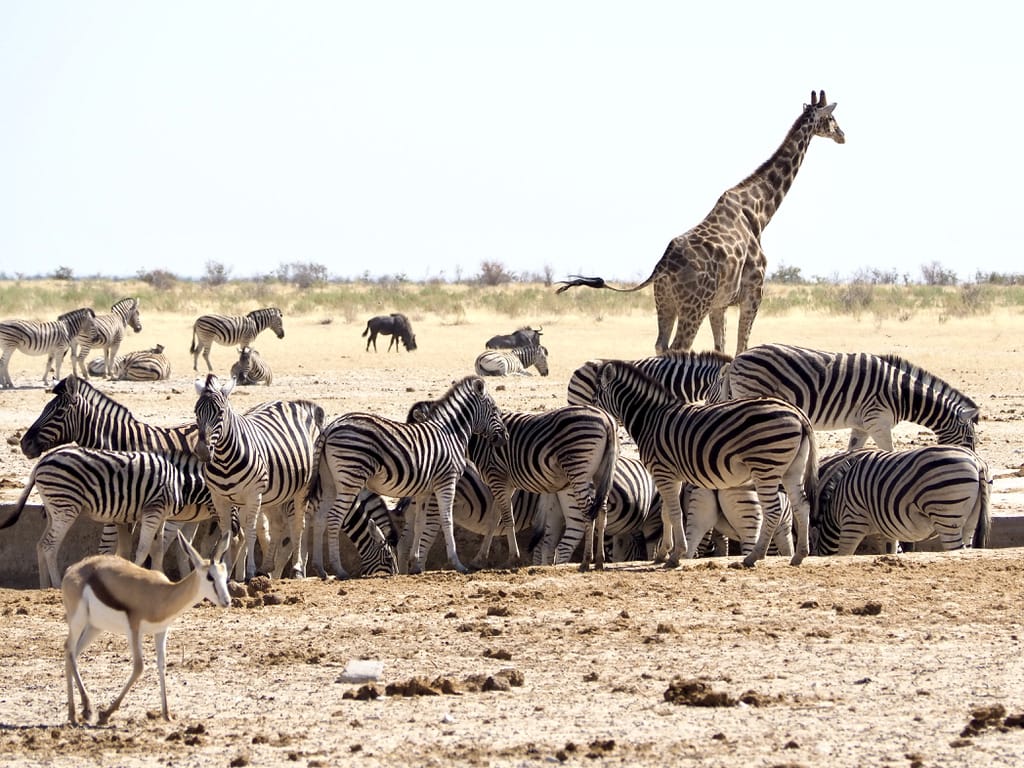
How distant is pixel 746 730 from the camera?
6.68 metres

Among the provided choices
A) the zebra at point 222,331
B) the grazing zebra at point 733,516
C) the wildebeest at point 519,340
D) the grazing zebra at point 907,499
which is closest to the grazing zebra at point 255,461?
the grazing zebra at point 733,516

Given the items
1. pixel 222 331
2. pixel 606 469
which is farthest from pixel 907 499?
pixel 222 331

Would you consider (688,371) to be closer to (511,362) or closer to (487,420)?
(487,420)

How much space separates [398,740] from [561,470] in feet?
17.4

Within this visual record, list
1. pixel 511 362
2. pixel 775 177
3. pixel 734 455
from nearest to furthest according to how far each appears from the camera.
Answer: pixel 734 455, pixel 775 177, pixel 511 362

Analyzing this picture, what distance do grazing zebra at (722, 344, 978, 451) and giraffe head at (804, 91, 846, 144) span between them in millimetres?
4733

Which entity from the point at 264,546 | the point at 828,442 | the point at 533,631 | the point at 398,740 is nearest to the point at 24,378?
the point at 828,442

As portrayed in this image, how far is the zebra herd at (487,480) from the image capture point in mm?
10930

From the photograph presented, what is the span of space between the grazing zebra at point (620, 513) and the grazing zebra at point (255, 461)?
191 centimetres

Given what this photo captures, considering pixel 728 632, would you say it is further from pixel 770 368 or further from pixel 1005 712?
pixel 770 368

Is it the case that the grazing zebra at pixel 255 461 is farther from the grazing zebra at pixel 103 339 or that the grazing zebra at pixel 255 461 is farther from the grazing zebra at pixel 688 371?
the grazing zebra at pixel 103 339

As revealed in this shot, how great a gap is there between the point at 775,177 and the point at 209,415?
9053mm

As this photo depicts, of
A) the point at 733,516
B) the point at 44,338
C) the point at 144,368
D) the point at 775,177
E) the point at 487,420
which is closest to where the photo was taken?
the point at 733,516

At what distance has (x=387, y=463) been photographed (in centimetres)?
1135
